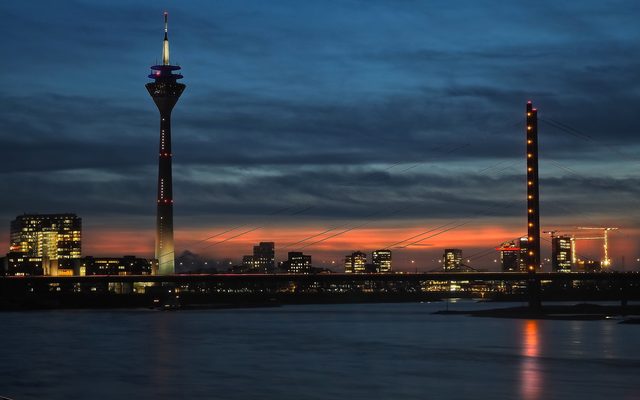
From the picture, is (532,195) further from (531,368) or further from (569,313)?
(531,368)

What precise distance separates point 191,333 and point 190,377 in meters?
39.8

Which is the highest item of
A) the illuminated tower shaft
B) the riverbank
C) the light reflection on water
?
the illuminated tower shaft

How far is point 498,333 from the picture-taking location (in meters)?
89.4

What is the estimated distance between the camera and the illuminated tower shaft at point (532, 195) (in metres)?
109

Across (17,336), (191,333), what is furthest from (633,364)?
(17,336)

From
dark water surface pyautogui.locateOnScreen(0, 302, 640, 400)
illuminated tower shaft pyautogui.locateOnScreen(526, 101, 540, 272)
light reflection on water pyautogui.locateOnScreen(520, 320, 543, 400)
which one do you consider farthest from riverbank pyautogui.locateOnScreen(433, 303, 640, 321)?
light reflection on water pyautogui.locateOnScreen(520, 320, 543, 400)

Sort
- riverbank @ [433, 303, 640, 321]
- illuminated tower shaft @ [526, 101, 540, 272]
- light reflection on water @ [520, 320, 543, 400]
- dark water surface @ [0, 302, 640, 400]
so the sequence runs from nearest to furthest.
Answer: light reflection on water @ [520, 320, 543, 400] < dark water surface @ [0, 302, 640, 400] < illuminated tower shaft @ [526, 101, 540, 272] < riverbank @ [433, 303, 640, 321]

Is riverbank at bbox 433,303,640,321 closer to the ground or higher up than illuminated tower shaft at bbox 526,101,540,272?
closer to the ground

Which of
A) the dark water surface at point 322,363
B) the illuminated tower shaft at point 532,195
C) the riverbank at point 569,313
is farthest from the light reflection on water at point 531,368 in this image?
the riverbank at point 569,313

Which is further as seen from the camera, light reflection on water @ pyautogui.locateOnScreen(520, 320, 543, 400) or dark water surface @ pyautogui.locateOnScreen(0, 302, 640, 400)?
dark water surface @ pyautogui.locateOnScreen(0, 302, 640, 400)

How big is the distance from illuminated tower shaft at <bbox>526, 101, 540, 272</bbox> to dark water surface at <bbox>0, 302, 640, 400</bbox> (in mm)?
12698

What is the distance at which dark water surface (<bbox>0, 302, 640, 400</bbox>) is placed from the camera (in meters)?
46.4

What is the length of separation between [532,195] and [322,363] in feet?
185

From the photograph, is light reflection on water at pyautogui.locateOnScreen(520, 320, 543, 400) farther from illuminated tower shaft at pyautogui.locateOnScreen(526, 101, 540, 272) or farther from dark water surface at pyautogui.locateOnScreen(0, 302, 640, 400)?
illuminated tower shaft at pyautogui.locateOnScreen(526, 101, 540, 272)
